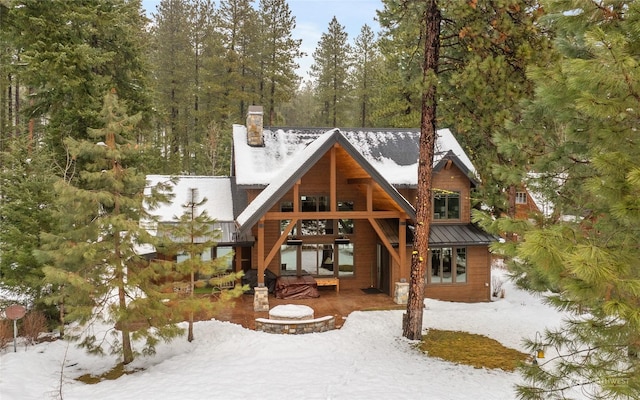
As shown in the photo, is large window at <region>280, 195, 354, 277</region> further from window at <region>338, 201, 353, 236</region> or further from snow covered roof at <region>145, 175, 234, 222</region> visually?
snow covered roof at <region>145, 175, 234, 222</region>

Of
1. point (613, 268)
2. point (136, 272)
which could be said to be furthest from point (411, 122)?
point (613, 268)

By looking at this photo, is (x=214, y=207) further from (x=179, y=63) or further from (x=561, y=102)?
(x=179, y=63)

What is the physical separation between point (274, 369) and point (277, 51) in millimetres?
30484

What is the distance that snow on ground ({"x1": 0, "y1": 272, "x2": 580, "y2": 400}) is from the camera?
8.67 metres

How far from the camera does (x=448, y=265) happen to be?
56.1 feet

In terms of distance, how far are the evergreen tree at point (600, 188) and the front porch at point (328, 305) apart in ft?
27.0

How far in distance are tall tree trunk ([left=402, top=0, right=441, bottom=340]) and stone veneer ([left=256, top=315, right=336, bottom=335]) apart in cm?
250

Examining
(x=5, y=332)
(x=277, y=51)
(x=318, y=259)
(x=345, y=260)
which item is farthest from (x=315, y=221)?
(x=277, y=51)

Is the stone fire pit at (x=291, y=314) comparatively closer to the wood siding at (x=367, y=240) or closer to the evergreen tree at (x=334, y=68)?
the wood siding at (x=367, y=240)

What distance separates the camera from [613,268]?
13.7 feet

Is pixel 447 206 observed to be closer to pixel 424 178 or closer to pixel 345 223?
pixel 345 223

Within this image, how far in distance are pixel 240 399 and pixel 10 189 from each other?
8571 mm

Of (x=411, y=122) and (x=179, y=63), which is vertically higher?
(x=179, y=63)

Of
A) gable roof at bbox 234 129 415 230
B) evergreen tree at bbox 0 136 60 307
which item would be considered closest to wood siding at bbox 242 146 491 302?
gable roof at bbox 234 129 415 230
